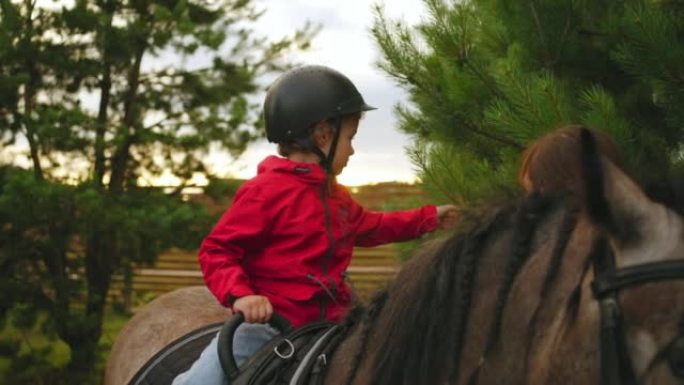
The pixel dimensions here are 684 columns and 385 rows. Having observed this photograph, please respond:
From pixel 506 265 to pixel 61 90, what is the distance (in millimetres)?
8553

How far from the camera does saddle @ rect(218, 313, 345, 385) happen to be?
258 cm

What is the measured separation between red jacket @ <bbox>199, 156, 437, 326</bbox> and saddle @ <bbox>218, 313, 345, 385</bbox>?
0.47 feet

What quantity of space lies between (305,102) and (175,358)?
1.08 meters

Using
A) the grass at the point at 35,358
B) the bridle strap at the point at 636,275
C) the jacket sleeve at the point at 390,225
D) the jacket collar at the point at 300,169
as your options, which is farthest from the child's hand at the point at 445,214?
the grass at the point at 35,358

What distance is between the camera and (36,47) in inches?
372

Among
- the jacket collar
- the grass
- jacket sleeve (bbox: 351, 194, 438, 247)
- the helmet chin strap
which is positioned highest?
the helmet chin strap

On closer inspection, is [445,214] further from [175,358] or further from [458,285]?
[458,285]

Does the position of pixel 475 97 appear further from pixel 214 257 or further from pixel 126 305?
pixel 126 305

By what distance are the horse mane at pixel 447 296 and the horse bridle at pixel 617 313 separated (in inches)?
10.7

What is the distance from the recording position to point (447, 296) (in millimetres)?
2207

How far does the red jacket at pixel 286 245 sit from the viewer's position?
2.92m

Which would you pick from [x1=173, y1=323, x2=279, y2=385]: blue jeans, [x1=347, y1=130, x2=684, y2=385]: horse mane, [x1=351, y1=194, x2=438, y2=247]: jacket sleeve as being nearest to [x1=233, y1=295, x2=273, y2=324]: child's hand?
[x1=173, y1=323, x2=279, y2=385]: blue jeans

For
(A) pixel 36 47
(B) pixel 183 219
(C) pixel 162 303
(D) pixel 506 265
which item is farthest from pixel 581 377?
(A) pixel 36 47

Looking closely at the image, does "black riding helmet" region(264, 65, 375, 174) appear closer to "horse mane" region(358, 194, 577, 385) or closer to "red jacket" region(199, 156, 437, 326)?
"red jacket" region(199, 156, 437, 326)
